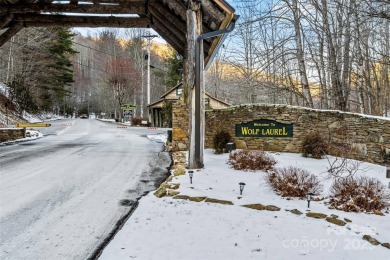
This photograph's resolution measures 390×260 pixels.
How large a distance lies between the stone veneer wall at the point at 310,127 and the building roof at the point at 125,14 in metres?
2.28

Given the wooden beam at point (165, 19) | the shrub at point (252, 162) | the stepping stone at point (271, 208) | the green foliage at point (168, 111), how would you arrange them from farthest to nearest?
the green foliage at point (168, 111)
the wooden beam at point (165, 19)
the shrub at point (252, 162)
the stepping stone at point (271, 208)

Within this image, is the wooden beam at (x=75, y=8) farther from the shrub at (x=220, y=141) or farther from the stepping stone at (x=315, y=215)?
the stepping stone at (x=315, y=215)

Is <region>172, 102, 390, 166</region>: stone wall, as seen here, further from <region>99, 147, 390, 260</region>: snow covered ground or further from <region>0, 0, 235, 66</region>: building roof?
<region>99, 147, 390, 260</region>: snow covered ground

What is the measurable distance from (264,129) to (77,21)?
7721mm

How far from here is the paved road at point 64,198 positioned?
336cm

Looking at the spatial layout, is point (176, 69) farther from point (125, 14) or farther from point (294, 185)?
point (294, 185)

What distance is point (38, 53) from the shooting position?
1219 inches

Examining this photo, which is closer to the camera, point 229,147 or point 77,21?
point 229,147

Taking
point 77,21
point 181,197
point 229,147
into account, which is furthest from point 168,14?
point 181,197

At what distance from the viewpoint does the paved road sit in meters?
3.36

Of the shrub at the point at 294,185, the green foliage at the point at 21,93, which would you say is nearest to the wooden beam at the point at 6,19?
the shrub at the point at 294,185

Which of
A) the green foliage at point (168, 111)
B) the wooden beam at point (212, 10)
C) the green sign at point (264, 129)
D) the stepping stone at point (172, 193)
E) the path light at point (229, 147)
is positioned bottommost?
the stepping stone at point (172, 193)

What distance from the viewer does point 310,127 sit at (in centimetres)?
948

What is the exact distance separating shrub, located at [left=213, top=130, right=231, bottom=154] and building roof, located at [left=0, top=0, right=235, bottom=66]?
95.7 inches
